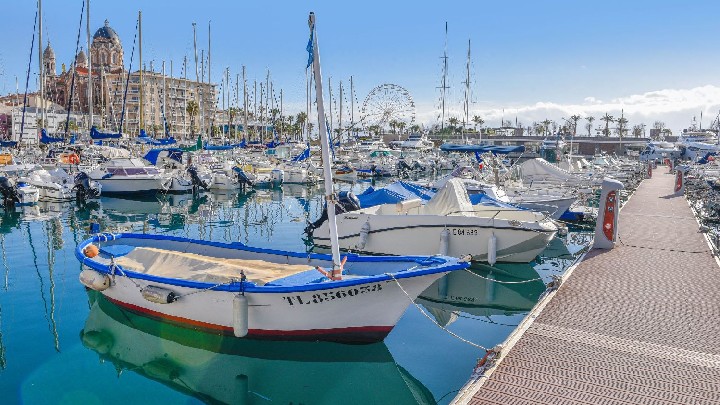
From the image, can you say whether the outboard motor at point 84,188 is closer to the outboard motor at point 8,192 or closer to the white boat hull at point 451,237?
the outboard motor at point 8,192

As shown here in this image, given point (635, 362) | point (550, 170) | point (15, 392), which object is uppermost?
point (550, 170)

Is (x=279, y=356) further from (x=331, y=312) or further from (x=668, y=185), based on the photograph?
(x=668, y=185)

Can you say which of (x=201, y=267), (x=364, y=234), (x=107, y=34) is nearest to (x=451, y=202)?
(x=364, y=234)

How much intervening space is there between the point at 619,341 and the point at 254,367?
21.0 feet

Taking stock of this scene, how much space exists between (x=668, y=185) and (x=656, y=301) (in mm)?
33022

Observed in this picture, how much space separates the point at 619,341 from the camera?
9500 mm

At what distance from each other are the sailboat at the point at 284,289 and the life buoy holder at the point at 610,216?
8.35 meters

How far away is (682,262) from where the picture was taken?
15359 millimetres

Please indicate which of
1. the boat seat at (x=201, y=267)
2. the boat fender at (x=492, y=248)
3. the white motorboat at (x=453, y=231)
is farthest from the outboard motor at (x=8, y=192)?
the boat fender at (x=492, y=248)

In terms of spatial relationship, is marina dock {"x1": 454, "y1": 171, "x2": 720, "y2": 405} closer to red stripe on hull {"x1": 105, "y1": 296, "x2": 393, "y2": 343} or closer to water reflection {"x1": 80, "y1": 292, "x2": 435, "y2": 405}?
water reflection {"x1": 80, "y1": 292, "x2": 435, "y2": 405}

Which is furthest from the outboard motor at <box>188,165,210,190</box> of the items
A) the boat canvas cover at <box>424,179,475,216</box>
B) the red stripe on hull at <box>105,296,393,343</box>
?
the red stripe on hull at <box>105,296,393,343</box>

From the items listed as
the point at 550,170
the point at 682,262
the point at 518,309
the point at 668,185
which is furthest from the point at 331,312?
the point at 668,185

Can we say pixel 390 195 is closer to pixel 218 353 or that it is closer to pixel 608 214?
pixel 608 214

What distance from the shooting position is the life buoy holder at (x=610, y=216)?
17.0m
